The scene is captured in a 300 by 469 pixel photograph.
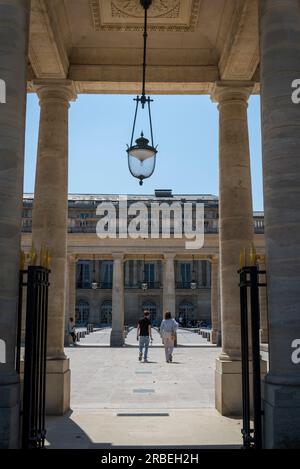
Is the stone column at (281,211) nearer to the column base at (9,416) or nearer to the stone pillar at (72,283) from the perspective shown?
the column base at (9,416)

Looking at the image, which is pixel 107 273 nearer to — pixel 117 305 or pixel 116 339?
pixel 117 305

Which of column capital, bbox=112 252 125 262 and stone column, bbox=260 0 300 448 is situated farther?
column capital, bbox=112 252 125 262

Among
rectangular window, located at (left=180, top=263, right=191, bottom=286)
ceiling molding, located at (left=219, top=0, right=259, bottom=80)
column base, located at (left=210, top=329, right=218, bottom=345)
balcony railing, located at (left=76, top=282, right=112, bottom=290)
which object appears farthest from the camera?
rectangular window, located at (left=180, top=263, right=191, bottom=286)

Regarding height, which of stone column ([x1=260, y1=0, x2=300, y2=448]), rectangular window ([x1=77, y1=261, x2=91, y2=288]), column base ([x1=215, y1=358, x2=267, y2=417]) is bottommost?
column base ([x1=215, y1=358, x2=267, y2=417])

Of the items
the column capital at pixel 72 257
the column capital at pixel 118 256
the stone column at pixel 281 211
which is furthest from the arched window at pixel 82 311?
the stone column at pixel 281 211

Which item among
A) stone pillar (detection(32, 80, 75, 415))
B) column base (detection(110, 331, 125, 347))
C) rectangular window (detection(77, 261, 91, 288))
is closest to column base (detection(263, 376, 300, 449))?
stone pillar (detection(32, 80, 75, 415))

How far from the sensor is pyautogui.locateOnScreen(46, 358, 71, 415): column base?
1093 cm

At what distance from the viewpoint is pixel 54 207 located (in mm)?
12297

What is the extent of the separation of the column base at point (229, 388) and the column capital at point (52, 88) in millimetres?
7661

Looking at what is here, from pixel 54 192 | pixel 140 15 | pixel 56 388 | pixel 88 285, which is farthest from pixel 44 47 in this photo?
pixel 88 285

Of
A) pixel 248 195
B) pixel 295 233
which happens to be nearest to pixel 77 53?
pixel 248 195

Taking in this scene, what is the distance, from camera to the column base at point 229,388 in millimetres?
11086

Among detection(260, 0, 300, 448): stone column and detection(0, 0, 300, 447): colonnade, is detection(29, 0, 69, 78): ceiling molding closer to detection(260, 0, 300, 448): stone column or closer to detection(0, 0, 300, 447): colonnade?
detection(0, 0, 300, 447): colonnade

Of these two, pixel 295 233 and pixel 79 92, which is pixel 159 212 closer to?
pixel 79 92
